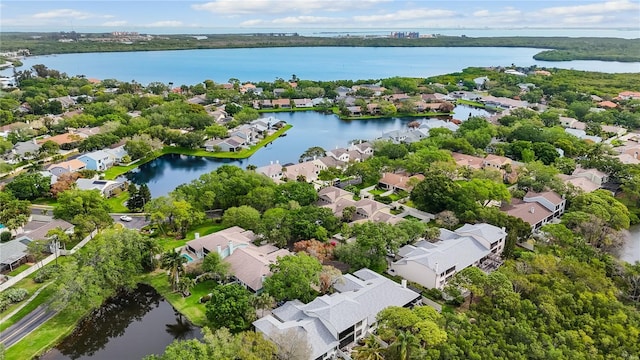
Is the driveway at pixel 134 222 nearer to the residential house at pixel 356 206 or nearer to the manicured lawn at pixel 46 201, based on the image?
the manicured lawn at pixel 46 201

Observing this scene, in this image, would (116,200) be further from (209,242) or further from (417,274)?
(417,274)

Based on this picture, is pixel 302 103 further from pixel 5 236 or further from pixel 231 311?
pixel 231 311

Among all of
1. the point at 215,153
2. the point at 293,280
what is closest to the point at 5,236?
the point at 293,280

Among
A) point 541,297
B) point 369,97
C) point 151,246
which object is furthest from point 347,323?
point 369,97

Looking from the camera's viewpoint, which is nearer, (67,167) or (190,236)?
(190,236)

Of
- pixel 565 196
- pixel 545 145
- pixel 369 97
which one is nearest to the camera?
pixel 565 196

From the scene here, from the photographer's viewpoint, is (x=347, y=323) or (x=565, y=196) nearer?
(x=347, y=323)

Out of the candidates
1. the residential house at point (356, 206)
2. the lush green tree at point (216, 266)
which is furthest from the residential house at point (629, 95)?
the lush green tree at point (216, 266)
